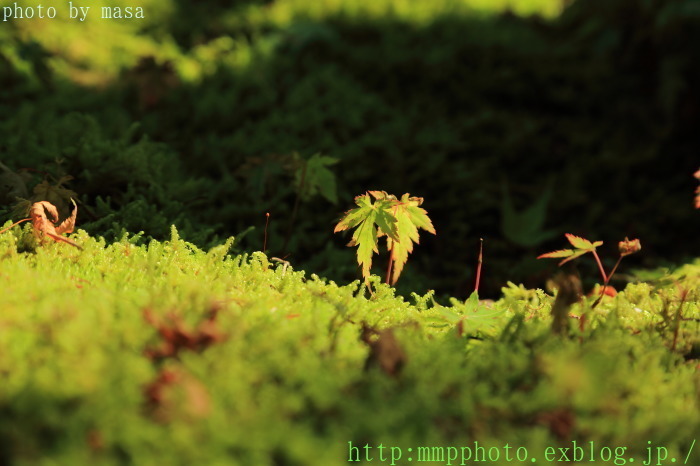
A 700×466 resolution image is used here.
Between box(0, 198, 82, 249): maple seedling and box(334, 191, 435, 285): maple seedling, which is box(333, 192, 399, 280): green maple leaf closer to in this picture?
box(334, 191, 435, 285): maple seedling

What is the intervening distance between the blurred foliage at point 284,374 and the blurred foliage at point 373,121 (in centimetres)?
65

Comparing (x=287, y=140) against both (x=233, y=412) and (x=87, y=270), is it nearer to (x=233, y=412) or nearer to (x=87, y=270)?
(x=87, y=270)

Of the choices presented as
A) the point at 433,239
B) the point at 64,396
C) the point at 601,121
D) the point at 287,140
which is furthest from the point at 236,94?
the point at 64,396

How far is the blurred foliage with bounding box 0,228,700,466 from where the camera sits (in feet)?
3.96

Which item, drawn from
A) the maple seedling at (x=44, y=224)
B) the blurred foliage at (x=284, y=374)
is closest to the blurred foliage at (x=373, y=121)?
the maple seedling at (x=44, y=224)

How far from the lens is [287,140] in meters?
3.56

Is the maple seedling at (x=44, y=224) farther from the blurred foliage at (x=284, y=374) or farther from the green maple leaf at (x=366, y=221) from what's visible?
the green maple leaf at (x=366, y=221)

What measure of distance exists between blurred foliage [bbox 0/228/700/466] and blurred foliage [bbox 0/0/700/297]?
2.15ft

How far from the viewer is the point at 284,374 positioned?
1.44 metres

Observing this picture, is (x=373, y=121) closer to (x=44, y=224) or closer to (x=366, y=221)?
(x=366, y=221)

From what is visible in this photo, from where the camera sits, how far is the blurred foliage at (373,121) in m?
2.88

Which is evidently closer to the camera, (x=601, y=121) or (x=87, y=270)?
(x=87, y=270)

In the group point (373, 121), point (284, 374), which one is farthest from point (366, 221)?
point (373, 121)

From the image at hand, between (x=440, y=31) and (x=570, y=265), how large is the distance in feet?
9.71
